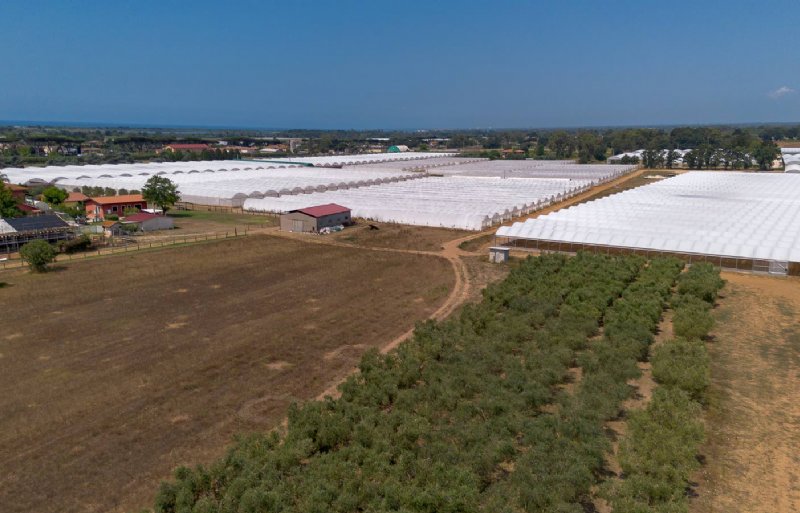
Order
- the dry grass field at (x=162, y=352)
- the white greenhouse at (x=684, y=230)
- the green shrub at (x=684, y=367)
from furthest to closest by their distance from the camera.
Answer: the white greenhouse at (x=684, y=230) < the green shrub at (x=684, y=367) < the dry grass field at (x=162, y=352)

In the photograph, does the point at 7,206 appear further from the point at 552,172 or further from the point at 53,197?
the point at 552,172

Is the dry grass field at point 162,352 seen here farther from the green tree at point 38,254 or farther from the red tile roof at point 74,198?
the red tile roof at point 74,198

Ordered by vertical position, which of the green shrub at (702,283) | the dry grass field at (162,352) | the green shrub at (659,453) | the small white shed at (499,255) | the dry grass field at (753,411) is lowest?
the dry grass field at (162,352)

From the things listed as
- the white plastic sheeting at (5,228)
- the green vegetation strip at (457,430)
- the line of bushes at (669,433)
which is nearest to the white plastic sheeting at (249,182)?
the white plastic sheeting at (5,228)

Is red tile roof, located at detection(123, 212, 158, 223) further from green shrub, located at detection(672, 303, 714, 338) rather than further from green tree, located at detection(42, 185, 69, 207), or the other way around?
green shrub, located at detection(672, 303, 714, 338)

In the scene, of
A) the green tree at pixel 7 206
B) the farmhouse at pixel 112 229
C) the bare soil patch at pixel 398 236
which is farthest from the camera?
the farmhouse at pixel 112 229

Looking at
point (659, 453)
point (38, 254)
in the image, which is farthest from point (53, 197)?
point (659, 453)

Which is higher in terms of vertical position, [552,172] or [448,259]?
[552,172]
